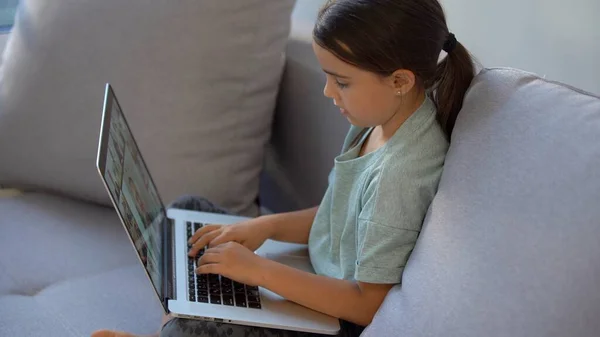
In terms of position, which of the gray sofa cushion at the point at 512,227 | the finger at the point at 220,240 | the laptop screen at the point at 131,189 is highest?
the gray sofa cushion at the point at 512,227

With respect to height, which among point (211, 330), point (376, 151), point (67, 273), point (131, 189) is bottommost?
point (67, 273)

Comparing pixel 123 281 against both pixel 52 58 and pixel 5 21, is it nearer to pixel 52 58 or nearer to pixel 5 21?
pixel 52 58

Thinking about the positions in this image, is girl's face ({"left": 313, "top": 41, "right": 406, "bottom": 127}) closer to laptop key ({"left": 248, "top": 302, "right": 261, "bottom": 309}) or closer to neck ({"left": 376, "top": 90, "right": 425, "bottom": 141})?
neck ({"left": 376, "top": 90, "right": 425, "bottom": 141})

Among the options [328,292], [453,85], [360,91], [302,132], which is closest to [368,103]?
[360,91]

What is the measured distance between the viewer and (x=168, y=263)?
1.17m

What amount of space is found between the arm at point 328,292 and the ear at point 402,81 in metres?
0.26

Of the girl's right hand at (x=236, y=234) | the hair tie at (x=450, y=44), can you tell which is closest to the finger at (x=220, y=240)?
the girl's right hand at (x=236, y=234)

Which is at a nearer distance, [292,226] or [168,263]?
[168,263]

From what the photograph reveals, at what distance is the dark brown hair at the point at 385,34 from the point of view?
963 millimetres

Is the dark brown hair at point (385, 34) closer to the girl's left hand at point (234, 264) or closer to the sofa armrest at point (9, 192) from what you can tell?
the girl's left hand at point (234, 264)

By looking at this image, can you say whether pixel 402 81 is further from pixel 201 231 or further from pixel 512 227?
pixel 201 231

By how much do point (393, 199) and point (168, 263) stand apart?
0.38 metres

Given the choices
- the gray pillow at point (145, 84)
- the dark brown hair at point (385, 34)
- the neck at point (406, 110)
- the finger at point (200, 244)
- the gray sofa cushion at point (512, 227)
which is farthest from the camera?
the gray pillow at point (145, 84)

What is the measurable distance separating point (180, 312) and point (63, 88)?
622 millimetres
